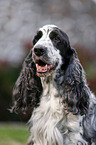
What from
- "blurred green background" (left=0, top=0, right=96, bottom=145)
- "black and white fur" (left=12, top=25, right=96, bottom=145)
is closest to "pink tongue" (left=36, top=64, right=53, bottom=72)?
"black and white fur" (left=12, top=25, right=96, bottom=145)

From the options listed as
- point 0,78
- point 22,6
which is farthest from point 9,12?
point 0,78

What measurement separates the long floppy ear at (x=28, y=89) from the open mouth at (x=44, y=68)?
44 centimetres

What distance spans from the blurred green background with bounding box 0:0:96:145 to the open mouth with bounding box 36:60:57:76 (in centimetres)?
698

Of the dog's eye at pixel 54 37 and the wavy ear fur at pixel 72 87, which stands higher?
the dog's eye at pixel 54 37

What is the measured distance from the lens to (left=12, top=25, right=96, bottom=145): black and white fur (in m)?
3.49

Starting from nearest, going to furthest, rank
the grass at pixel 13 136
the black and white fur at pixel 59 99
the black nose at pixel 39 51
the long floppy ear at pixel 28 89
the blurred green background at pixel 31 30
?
the black nose at pixel 39 51 → the black and white fur at pixel 59 99 → the long floppy ear at pixel 28 89 → the grass at pixel 13 136 → the blurred green background at pixel 31 30

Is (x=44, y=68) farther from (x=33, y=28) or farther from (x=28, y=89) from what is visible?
(x=33, y=28)

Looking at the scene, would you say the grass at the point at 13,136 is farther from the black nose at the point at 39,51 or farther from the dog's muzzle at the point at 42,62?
the black nose at the point at 39,51

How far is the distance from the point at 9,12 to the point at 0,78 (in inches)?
262

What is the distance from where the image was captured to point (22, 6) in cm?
1711

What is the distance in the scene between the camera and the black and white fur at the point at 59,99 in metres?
3.49

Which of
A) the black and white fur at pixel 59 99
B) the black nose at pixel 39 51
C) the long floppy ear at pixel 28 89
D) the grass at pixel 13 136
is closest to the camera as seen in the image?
the black nose at pixel 39 51

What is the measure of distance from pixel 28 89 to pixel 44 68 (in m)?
0.59

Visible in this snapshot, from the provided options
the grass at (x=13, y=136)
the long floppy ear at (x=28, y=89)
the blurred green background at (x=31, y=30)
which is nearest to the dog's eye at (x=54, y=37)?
the long floppy ear at (x=28, y=89)
